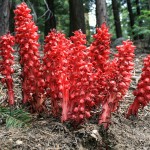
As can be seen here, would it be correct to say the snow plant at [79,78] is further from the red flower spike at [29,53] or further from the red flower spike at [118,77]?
the red flower spike at [29,53]

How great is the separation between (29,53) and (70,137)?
883 millimetres

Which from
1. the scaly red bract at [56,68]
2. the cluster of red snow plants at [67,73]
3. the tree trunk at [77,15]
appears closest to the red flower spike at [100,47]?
the cluster of red snow plants at [67,73]

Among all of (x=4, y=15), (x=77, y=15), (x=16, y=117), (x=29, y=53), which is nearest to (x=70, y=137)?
(x=16, y=117)

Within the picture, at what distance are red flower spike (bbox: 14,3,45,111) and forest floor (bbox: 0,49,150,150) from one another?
0.29m

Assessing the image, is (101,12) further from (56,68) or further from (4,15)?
(56,68)

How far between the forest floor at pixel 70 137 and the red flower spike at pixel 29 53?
294mm

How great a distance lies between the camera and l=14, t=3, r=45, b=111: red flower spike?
286 cm

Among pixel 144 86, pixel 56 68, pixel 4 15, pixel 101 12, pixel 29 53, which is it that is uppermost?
pixel 101 12

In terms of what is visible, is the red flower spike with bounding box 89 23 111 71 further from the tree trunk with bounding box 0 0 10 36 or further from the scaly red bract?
the tree trunk with bounding box 0 0 10 36

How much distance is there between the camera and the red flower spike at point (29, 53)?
2.86m

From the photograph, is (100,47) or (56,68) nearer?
(56,68)

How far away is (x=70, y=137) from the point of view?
9.06ft

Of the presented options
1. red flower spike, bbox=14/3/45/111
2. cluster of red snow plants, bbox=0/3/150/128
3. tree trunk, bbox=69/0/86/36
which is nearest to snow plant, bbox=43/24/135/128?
cluster of red snow plants, bbox=0/3/150/128

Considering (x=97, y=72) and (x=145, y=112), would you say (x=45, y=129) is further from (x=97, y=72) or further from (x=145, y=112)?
(x=145, y=112)
